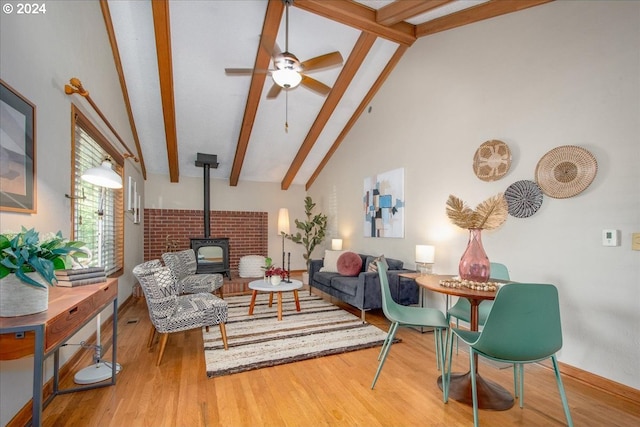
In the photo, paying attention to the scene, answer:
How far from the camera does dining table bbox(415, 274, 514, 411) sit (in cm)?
190

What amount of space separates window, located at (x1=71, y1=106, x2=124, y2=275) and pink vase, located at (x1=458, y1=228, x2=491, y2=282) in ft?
9.52

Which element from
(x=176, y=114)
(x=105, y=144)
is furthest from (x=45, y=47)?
(x=176, y=114)

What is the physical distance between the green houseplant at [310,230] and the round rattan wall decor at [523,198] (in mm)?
3977

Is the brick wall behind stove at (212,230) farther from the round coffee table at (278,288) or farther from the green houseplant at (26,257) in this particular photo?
the green houseplant at (26,257)

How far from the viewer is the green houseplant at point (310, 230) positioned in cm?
644

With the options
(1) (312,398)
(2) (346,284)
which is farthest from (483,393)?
(2) (346,284)

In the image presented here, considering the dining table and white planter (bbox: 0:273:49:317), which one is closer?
white planter (bbox: 0:273:49:317)

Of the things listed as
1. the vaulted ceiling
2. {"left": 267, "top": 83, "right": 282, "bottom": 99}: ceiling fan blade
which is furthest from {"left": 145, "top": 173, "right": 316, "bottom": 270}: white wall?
{"left": 267, "top": 83, "right": 282, "bottom": 99}: ceiling fan blade

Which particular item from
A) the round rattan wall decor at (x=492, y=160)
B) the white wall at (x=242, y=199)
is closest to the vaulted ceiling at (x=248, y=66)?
the white wall at (x=242, y=199)

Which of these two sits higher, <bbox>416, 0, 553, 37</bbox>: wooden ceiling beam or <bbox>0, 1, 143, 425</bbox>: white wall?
<bbox>416, 0, 553, 37</bbox>: wooden ceiling beam

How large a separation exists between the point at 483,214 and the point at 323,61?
2.17 metres

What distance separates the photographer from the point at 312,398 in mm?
2088

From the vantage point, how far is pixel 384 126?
4.75 meters

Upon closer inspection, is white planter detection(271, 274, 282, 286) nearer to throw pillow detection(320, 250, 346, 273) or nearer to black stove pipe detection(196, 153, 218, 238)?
throw pillow detection(320, 250, 346, 273)
